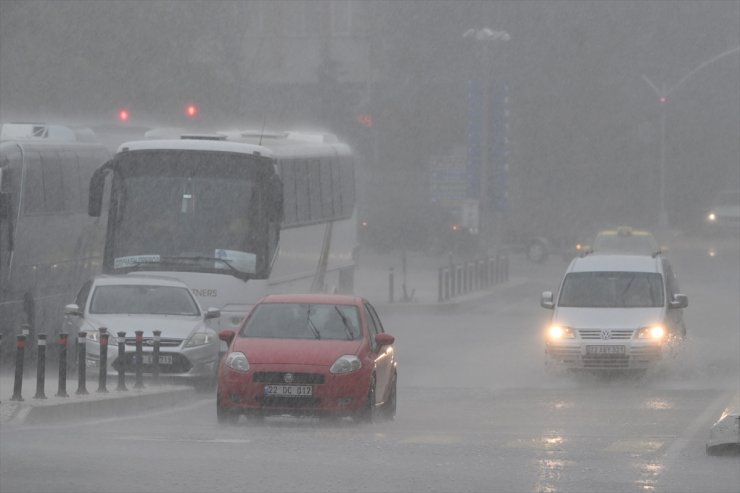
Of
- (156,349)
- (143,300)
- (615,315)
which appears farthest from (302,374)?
(615,315)

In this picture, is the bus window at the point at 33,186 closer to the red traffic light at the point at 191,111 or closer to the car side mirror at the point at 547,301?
the red traffic light at the point at 191,111

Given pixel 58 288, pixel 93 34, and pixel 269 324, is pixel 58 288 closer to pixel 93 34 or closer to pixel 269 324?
pixel 269 324

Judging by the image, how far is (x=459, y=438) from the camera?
13984 millimetres

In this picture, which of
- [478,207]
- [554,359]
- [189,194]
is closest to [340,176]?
[189,194]

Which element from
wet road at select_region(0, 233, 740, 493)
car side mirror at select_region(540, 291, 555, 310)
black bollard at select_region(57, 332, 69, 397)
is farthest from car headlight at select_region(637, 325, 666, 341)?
black bollard at select_region(57, 332, 69, 397)

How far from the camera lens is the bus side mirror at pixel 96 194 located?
888 inches

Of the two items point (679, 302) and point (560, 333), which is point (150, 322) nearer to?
point (560, 333)

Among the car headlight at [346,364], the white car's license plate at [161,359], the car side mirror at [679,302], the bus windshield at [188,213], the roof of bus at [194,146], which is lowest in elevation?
the white car's license plate at [161,359]

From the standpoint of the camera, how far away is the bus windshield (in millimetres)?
23453

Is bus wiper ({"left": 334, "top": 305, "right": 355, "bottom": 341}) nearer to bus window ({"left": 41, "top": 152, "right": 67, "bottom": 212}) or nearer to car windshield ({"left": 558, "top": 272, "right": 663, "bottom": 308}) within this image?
car windshield ({"left": 558, "top": 272, "right": 663, "bottom": 308})

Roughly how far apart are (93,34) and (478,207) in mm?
12823

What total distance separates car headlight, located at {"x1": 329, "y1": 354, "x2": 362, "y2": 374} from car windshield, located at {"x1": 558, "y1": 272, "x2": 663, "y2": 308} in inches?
338

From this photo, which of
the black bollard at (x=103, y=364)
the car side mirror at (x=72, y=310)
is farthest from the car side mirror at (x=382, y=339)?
the car side mirror at (x=72, y=310)

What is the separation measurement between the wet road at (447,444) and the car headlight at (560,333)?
2.30ft
